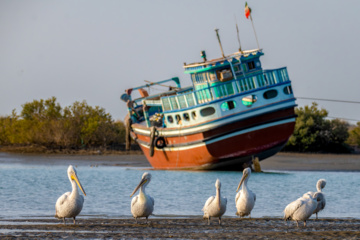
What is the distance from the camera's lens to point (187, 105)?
127 ft

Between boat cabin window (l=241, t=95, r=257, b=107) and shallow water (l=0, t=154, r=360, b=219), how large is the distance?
350 cm

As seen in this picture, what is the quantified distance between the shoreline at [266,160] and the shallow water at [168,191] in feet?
16.1

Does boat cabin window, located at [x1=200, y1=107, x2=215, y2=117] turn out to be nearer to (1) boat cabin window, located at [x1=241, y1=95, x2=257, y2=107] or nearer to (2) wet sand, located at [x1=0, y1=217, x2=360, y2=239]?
(1) boat cabin window, located at [x1=241, y1=95, x2=257, y2=107]

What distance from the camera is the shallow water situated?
19.7 metres

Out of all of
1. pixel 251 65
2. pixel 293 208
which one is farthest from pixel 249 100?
pixel 293 208

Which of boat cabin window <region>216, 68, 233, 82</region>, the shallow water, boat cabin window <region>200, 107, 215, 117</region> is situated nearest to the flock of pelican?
the shallow water

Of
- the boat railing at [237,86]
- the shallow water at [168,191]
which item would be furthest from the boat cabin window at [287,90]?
the shallow water at [168,191]

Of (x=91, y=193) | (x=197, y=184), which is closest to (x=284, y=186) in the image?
(x=197, y=184)

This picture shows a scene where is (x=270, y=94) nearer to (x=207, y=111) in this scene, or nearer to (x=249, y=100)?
(x=249, y=100)

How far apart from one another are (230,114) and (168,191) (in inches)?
429

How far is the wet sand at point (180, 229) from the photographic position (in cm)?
1366

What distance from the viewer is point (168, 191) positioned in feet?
87.8

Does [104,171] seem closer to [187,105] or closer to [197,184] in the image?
[187,105]

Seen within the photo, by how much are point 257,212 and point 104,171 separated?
20.7m
